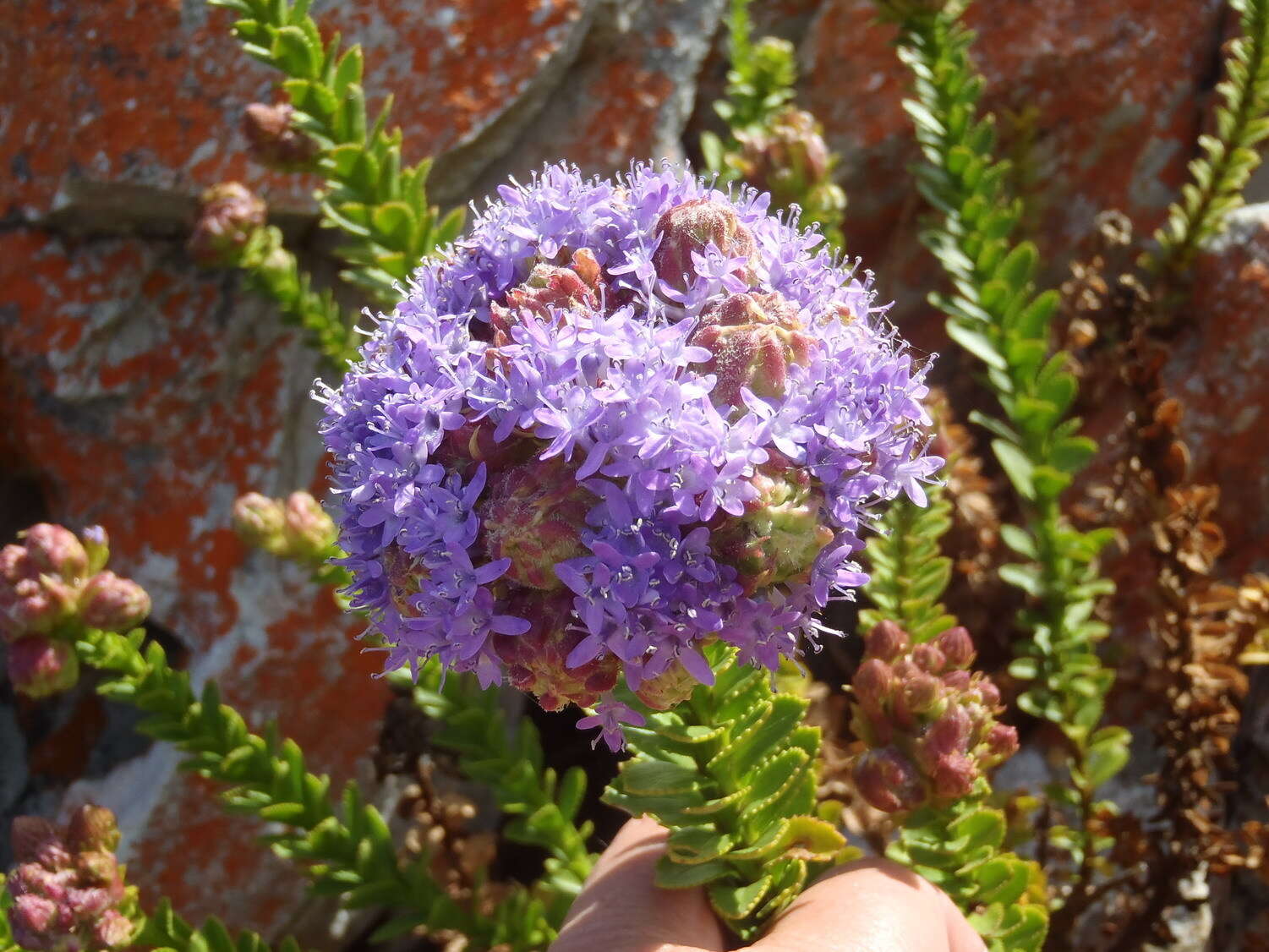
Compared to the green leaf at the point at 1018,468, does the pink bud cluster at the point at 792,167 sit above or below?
above

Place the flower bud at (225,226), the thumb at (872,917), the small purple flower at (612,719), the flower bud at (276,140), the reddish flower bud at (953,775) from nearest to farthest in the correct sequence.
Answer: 1. the small purple flower at (612,719)
2. the thumb at (872,917)
3. the reddish flower bud at (953,775)
4. the flower bud at (276,140)
5. the flower bud at (225,226)

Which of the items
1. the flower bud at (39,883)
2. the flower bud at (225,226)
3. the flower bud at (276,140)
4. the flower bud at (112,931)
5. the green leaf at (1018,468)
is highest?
the flower bud at (276,140)

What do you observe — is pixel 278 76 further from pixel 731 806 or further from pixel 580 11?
pixel 731 806

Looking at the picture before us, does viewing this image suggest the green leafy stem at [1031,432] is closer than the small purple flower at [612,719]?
No

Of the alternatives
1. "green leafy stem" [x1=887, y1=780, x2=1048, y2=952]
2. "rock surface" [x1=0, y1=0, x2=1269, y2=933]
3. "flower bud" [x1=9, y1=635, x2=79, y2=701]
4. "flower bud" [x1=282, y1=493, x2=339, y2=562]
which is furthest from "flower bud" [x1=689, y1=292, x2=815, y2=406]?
"rock surface" [x1=0, y1=0, x2=1269, y2=933]

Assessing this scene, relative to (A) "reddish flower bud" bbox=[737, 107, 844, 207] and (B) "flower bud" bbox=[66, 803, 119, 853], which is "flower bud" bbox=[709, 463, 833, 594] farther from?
(B) "flower bud" bbox=[66, 803, 119, 853]

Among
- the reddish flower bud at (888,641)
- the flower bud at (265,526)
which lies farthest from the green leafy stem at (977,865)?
the flower bud at (265,526)

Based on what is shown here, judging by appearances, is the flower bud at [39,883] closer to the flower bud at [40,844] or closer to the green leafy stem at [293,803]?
the flower bud at [40,844]
